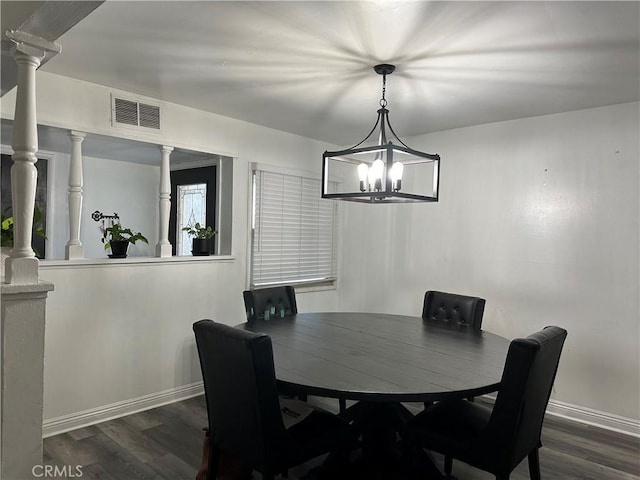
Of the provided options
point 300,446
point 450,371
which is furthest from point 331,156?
point 300,446

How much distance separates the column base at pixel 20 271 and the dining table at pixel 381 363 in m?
1.06

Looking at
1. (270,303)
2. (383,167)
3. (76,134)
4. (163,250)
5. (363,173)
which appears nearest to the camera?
(383,167)

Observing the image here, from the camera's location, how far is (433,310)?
3277 mm

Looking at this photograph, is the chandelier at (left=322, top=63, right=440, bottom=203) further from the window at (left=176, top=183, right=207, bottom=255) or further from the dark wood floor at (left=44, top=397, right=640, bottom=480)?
the window at (left=176, top=183, right=207, bottom=255)

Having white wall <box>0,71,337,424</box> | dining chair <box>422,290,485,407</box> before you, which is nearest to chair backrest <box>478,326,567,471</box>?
dining chair <box>422,290,485,407</box>

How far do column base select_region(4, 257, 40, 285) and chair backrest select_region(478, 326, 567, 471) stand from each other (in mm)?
1910

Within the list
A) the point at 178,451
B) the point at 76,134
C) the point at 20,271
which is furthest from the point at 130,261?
the point at 20,271

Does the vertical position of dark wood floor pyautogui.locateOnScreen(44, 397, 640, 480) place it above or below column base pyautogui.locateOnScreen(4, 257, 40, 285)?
below

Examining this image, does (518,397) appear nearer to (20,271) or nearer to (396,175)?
(396,175)

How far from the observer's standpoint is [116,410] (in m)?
3.11

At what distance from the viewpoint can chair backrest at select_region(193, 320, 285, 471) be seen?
1.77 metres

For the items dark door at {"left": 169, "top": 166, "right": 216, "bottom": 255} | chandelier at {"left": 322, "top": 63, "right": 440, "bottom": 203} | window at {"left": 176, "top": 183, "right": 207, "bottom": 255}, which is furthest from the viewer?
window at {"left": 176, "top": 183, "right": 207, "bottom": 255}

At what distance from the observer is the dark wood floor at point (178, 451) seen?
2471 mm

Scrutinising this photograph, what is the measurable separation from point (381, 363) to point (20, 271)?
5.17 ft
